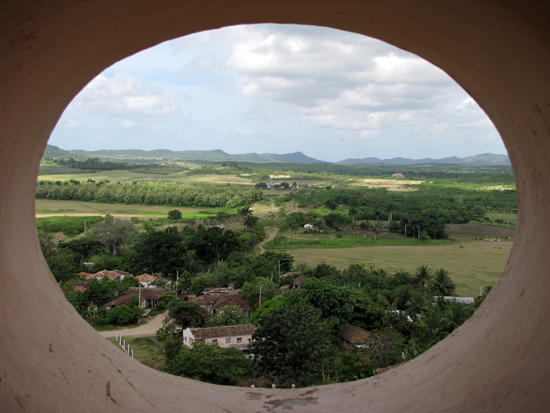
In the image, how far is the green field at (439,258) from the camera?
78.7ft

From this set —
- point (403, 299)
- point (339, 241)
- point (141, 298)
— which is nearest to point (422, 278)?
point (403, 299)

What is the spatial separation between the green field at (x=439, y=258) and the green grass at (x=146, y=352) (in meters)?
13.6

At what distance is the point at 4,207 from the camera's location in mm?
1924

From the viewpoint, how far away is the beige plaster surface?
165 cm

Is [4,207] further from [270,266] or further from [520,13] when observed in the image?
[270,266]

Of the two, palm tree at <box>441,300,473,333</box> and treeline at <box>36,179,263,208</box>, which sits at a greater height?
treeline at <box>36,179,263,208</box>

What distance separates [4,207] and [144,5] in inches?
45.9

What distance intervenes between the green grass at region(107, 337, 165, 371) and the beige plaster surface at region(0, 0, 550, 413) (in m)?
10.9

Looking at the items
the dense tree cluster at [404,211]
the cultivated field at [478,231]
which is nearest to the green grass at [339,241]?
the dense tree cluster at [404,211]

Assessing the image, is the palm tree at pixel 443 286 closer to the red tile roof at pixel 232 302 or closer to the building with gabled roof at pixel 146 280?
the red tile roof at pixel 232 302

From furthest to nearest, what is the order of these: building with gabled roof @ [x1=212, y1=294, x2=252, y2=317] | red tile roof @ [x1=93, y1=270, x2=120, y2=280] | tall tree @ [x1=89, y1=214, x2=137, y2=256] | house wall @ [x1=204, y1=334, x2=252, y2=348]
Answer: tall tree @ [x1=89, y1=214, x2=137, y2=256]
red tile roof @ [x1=93, y1=270, x2=120, y2=280]
building with gabled roof @ [x1=212, y1=294, x2=252, y2=317]
house wall @ [x1=204, y1=334, x2=252, y2=348]

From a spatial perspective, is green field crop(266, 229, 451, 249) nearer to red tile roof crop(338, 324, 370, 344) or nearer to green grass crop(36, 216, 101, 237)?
green grass crop(36, 216, 101, 237)

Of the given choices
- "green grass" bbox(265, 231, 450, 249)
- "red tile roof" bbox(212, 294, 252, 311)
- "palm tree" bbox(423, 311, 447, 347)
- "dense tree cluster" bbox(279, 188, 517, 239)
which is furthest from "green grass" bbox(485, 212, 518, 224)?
"red tile roof" bbox(212, 294, 252, 311)

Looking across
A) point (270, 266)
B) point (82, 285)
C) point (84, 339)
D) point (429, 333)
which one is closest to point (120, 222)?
point (82, 285)
